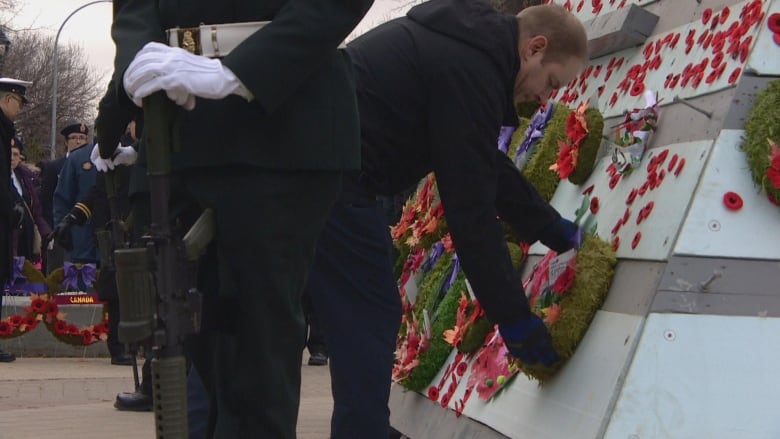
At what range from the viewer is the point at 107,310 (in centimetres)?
859

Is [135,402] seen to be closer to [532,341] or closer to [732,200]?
[532,341]

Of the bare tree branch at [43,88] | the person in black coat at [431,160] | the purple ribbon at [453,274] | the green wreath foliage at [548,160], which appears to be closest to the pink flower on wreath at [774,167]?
the person in black coat at [431,160]

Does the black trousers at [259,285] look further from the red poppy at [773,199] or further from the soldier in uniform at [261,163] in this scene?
the red poppy at [773,199]

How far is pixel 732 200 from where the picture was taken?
3129 millimetres

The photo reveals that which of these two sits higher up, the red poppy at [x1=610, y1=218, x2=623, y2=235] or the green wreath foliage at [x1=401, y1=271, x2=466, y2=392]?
the red poppy at [x1=610, y1=218, x2=623, y2=235]

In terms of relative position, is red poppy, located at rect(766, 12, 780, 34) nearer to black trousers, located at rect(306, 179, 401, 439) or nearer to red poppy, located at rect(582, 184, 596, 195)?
red poppy, located at rect(582, 184, 596, 195)

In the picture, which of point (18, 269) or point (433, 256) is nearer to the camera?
point (433, 256)

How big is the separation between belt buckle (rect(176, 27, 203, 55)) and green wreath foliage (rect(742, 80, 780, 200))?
1.43 meters

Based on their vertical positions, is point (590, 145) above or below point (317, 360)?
above

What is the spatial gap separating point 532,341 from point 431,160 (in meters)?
0.59

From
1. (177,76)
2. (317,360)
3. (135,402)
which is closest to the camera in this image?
(177,76)

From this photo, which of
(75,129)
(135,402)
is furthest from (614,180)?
(75,129)

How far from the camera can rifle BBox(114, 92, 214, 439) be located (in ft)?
7.93

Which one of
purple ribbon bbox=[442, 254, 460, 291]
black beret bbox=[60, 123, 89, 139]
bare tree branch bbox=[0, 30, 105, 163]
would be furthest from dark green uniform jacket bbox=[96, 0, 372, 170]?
bare tree branch bbox=[0, 30, 105, 163]
